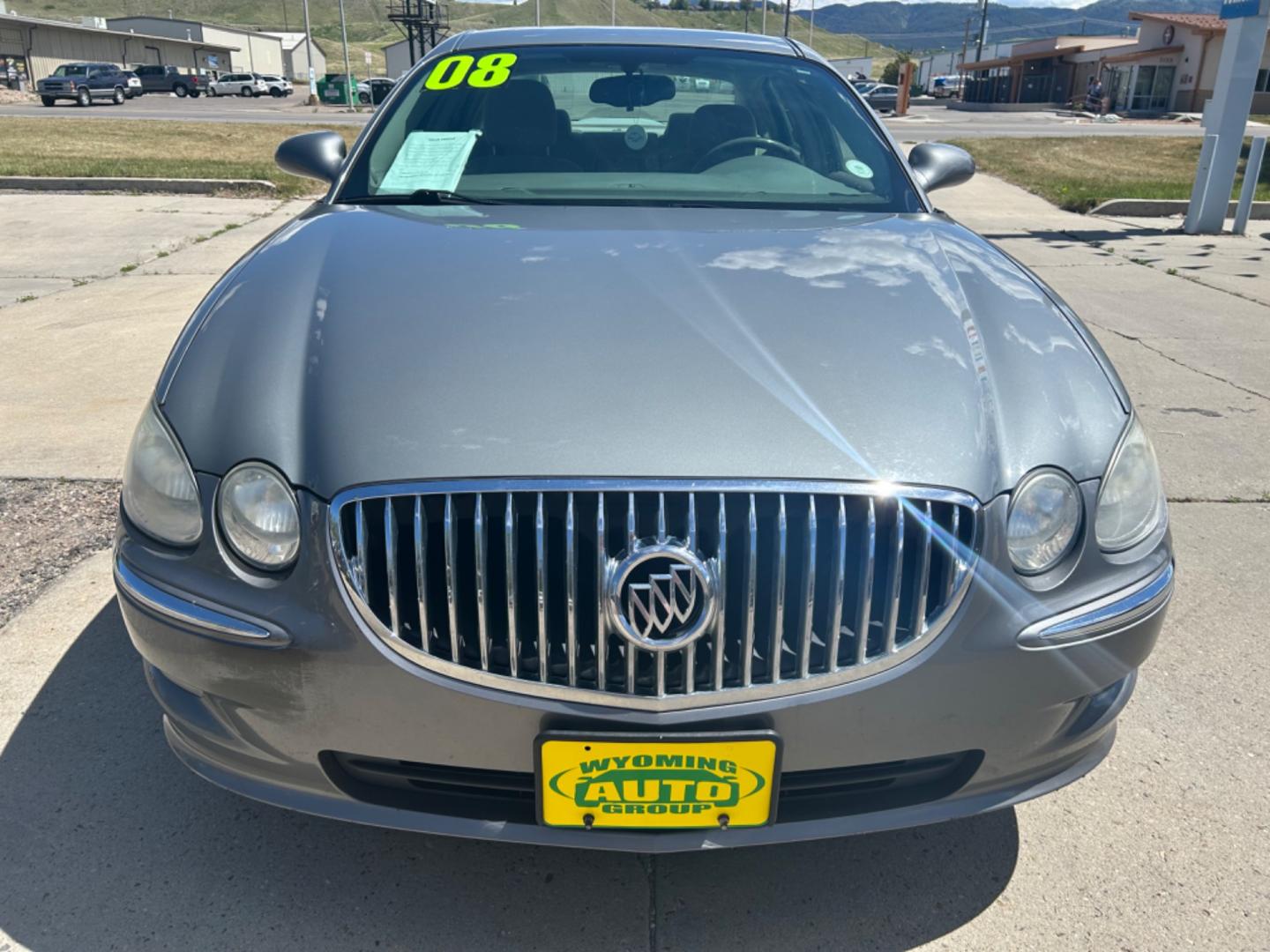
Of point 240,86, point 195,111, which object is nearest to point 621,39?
point 195,111

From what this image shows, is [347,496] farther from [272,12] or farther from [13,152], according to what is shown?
[272,12]

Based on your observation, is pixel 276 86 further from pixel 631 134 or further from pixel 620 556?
pixel 620 556

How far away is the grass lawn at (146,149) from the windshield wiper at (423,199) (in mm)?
9742

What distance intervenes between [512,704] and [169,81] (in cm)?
5749

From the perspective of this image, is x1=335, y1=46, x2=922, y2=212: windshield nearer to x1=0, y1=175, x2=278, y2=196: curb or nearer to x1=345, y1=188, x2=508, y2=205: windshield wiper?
x1=345, y1=188, x2=508, y2=205: windshield wiper

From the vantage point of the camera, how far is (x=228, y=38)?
3371 inches

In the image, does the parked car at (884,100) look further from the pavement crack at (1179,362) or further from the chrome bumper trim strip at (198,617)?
the chrome bumper trim strip at (198,617)

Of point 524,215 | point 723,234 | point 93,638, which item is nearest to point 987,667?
point 723,234

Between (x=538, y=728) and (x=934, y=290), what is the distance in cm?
123

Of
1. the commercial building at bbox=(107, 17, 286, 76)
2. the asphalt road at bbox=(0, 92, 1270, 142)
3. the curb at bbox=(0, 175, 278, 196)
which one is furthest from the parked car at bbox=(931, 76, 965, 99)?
the curb at bbox=(0, 175, 278, 196)

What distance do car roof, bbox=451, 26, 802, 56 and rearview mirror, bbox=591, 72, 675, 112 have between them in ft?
0.41

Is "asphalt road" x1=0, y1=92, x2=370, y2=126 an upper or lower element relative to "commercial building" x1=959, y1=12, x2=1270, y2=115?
lower

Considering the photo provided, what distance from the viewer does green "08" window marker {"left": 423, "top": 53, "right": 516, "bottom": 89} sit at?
3281 millimetres

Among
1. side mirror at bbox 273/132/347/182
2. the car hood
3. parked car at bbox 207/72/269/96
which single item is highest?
side mirror at bbox 273/132/347/182
